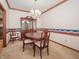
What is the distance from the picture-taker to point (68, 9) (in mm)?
3680

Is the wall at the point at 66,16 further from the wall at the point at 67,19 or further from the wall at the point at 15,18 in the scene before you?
the wall at the point at 15,18

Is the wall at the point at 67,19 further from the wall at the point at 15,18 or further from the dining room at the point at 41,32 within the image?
the wall at the point at 15,18

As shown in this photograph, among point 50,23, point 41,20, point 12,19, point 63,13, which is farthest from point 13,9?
point 63,13

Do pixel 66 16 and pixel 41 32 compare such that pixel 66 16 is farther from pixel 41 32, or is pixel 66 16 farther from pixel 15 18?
pixel 15 18

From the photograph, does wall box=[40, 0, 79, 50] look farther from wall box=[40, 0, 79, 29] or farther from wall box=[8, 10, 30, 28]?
wall box=[8, 10, 30, 28]

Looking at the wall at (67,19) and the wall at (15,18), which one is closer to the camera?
the wall at (67,19)

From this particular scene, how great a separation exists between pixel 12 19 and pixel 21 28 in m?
0.94

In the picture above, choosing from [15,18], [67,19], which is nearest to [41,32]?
[67,19]

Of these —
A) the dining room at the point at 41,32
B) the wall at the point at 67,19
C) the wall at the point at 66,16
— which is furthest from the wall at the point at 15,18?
the wall at the point at 67,19

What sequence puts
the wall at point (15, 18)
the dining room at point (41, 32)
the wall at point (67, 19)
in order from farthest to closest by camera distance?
the wall at point (15, 18)
the wall at point (67, 19)
the dining room at point (41, 32)

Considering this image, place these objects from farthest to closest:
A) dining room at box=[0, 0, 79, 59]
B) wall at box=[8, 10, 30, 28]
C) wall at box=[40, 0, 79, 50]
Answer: wall at box=[8, 10, 30, 28] < wall at box=[40, 0, 79, 50] < dining room at box=[0, 0, 79, 59]

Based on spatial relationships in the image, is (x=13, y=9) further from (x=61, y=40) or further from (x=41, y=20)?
(x=61, y=40)

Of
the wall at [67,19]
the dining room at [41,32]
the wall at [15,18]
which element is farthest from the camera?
the wall at [15,18]

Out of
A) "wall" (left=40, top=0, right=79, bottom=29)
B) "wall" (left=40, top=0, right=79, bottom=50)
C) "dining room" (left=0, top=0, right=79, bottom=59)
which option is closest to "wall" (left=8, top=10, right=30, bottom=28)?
"dining room" (left=0, top=0, right=79, bottom=59)
